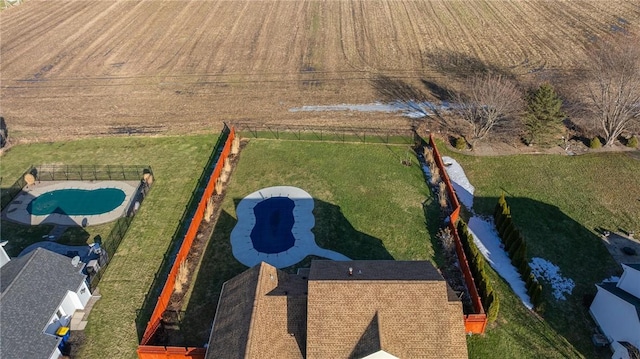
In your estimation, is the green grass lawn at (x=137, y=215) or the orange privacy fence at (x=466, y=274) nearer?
the orange privacy fence at (x=466, y=274)

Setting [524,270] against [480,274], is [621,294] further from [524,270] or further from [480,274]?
[480,274]

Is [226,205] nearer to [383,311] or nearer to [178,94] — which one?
[383,311]

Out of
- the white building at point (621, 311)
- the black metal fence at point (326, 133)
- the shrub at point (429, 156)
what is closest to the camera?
the white building at point (621, 311)

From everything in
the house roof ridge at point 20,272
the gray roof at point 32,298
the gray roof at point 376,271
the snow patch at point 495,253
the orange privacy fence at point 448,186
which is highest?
the gray roof at point 376,271

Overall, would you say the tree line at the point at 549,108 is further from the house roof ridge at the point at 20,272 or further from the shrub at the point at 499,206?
the house roof ridge at the point at 20,272

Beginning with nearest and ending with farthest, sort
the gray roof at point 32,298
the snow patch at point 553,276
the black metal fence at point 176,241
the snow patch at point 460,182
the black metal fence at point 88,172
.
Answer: the gray roof at point 32,298 < the black metal fence at point 176,241 < the snow patch at point 553,276 < the snow patch at point 460,182 < the black metal fence at point 88,172

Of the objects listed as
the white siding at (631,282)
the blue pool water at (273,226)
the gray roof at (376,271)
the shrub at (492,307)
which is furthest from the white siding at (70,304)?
the white siding at (631,282)

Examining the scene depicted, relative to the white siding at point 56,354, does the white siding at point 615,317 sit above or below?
above
